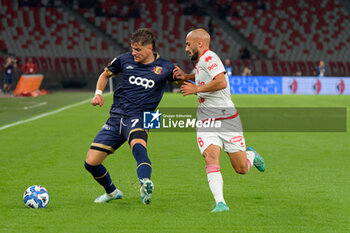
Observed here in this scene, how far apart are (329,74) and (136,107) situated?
36328mm

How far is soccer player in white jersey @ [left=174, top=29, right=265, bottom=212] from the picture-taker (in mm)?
6156

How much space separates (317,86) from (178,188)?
28727 millimetres

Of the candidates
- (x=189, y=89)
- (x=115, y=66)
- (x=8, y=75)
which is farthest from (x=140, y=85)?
(x=8, y=75)

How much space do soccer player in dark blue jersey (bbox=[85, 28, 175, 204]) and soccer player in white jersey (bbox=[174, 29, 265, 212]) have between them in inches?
19.5

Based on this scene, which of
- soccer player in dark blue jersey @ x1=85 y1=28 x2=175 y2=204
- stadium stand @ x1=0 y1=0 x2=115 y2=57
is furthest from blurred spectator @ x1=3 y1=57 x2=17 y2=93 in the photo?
soccer player in dark blue jersey @ x1=85 y1=28 x2=175 y2=204

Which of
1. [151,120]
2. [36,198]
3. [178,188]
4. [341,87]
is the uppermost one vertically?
[151,120]

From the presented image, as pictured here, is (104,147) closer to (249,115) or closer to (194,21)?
(249,115)

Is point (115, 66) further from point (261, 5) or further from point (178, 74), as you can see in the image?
point (261, 5)

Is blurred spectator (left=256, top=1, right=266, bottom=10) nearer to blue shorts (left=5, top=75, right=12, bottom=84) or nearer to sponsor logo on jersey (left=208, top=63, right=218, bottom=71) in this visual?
blue shorts (left=5, top=75, right=12, bottom=84)

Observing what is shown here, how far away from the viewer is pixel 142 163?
20.6ft

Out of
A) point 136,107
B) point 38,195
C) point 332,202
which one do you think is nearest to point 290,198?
point 332,202

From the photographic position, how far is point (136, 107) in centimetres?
670

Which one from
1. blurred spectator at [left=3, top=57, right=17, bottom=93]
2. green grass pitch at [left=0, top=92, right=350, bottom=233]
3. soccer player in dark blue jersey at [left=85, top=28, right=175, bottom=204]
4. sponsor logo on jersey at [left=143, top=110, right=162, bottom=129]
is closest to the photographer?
green grass pitch at [left=0, top=92, right=350, bottom=233]

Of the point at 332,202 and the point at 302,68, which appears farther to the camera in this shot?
the point at 302,68
